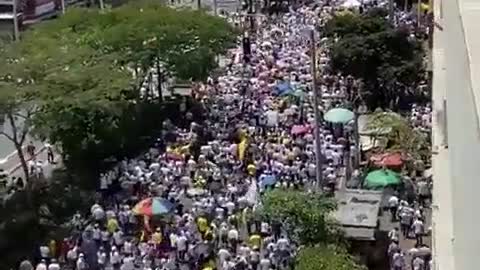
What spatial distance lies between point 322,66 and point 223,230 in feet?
48.9

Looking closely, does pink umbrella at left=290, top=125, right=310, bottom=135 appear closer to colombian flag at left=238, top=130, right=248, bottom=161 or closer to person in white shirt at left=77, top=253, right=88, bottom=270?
colombian flag at left=238, top=130, right=248, bottom=161

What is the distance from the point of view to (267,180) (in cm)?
2650

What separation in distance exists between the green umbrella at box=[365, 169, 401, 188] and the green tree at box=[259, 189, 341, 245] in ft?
11.8

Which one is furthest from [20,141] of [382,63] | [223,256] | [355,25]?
[355,25]

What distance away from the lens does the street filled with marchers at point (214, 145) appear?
903 inches

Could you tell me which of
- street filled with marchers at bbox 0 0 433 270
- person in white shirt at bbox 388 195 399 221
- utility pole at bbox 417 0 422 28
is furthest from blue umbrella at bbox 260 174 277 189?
utility pole at bbox 417 0 422 28

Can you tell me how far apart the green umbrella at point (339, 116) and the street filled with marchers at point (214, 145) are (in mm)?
63

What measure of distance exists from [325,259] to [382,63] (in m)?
15.0

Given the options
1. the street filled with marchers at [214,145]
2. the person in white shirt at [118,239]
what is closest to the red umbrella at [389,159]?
the street filled with marchers at [214,145]

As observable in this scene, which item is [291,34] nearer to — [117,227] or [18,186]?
[18,186]

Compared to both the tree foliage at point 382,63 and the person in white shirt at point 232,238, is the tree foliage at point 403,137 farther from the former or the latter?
the person in white shirt at point 232,238

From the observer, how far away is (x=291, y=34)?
44.2 m

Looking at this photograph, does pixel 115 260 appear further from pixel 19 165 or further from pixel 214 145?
pixel 19 165

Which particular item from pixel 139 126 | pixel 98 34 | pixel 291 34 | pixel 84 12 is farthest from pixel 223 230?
pixel 291 34
